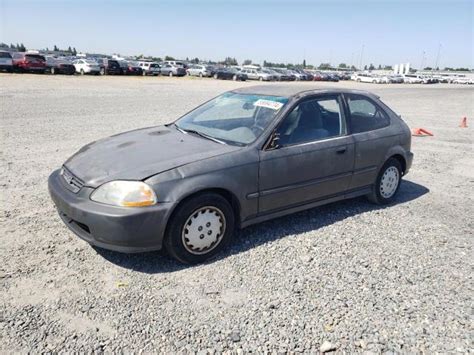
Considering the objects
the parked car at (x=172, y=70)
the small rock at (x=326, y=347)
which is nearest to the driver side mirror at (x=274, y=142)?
the small rock at (x=326, y=347)

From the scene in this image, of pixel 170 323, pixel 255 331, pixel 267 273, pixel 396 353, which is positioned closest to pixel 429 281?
pixel 396 353

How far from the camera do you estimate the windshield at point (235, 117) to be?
402 cm

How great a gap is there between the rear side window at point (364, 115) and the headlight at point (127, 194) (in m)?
2.73

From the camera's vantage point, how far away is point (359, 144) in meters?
4.68

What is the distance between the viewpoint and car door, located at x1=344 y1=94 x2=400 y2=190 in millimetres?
4730

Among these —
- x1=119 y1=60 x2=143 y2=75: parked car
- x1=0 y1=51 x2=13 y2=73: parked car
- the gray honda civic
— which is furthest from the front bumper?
x1=119 y1=60 x2=143 y2=75: parked car

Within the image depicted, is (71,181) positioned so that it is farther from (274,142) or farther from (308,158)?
(308,158)

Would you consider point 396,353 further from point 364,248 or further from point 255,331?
point 364,248

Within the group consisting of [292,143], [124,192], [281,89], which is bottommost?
[124,192]

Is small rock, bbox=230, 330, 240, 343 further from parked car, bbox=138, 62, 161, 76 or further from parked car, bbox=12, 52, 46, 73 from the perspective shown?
parked car, bbox=138, 62, 161, 76

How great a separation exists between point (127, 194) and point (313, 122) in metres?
2.32

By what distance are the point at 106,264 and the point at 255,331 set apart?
1.55 metres

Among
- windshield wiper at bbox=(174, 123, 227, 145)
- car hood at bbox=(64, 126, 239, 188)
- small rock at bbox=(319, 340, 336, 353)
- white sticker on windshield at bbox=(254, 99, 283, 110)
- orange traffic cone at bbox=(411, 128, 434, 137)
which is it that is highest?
white sticker on windshield at bbox=(254, 99, 283, 110)

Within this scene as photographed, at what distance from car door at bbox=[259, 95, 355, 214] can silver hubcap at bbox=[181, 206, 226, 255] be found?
52 cm
